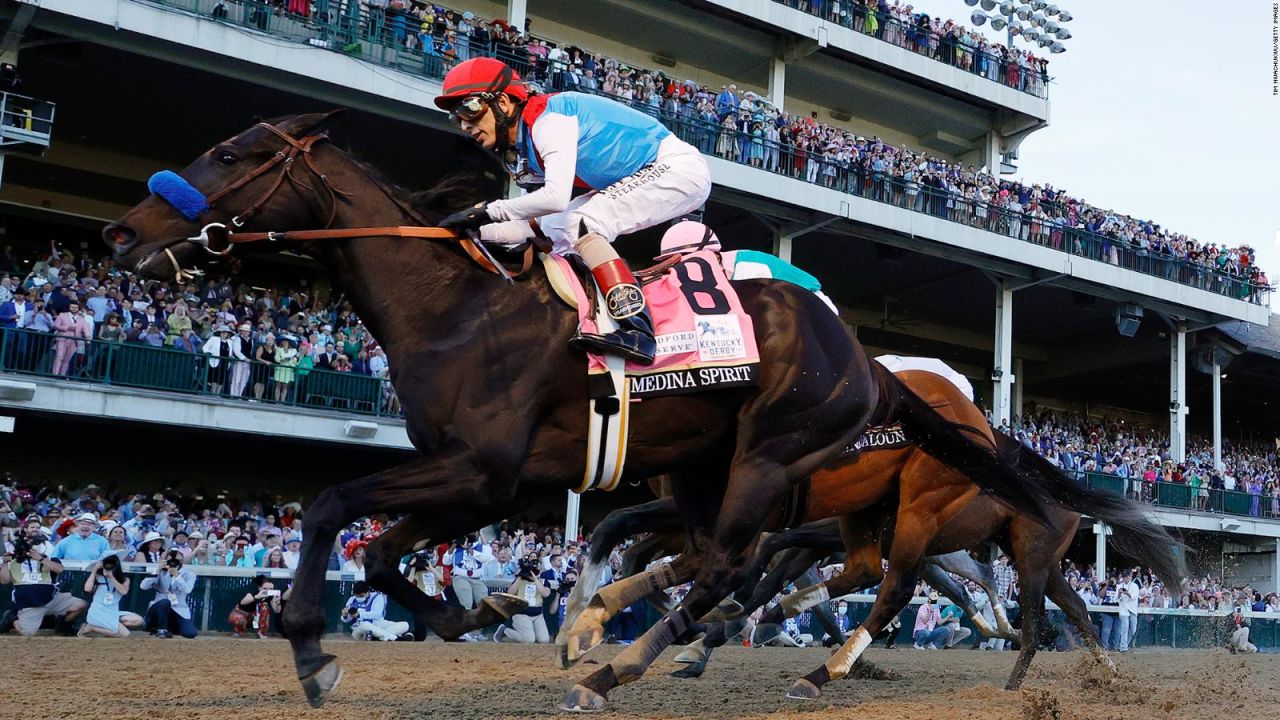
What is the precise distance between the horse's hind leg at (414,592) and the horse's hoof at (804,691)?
2109 millimetres

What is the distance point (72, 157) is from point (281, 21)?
22.3ft

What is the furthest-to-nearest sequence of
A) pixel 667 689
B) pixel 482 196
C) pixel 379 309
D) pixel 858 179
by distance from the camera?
pixel 858 179 → pixel 667 689 → pixel 482 196 → pixel 379 309

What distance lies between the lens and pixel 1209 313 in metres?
28.0

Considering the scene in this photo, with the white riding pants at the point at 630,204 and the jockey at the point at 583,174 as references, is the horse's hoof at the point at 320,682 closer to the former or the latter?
the jockey at the point at 583,174

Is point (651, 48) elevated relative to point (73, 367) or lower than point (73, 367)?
elevated

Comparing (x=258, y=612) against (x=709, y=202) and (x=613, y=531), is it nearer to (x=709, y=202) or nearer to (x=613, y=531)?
(x=613, y=531)

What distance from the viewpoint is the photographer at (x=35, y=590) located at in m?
10.2

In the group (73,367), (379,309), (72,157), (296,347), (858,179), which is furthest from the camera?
(858,179)

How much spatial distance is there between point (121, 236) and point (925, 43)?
23.8m

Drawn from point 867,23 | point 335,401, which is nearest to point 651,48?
point 867,23

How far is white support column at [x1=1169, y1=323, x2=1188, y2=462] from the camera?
27.6 meters

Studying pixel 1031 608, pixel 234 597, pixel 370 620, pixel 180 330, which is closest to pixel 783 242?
pixel 180 330

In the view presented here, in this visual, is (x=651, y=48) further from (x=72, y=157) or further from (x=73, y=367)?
(x=73, y=367)

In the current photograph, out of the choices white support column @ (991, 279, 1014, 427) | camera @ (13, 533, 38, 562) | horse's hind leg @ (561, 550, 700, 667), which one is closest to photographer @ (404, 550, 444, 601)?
camera @ (13, 533, 38, 562)
